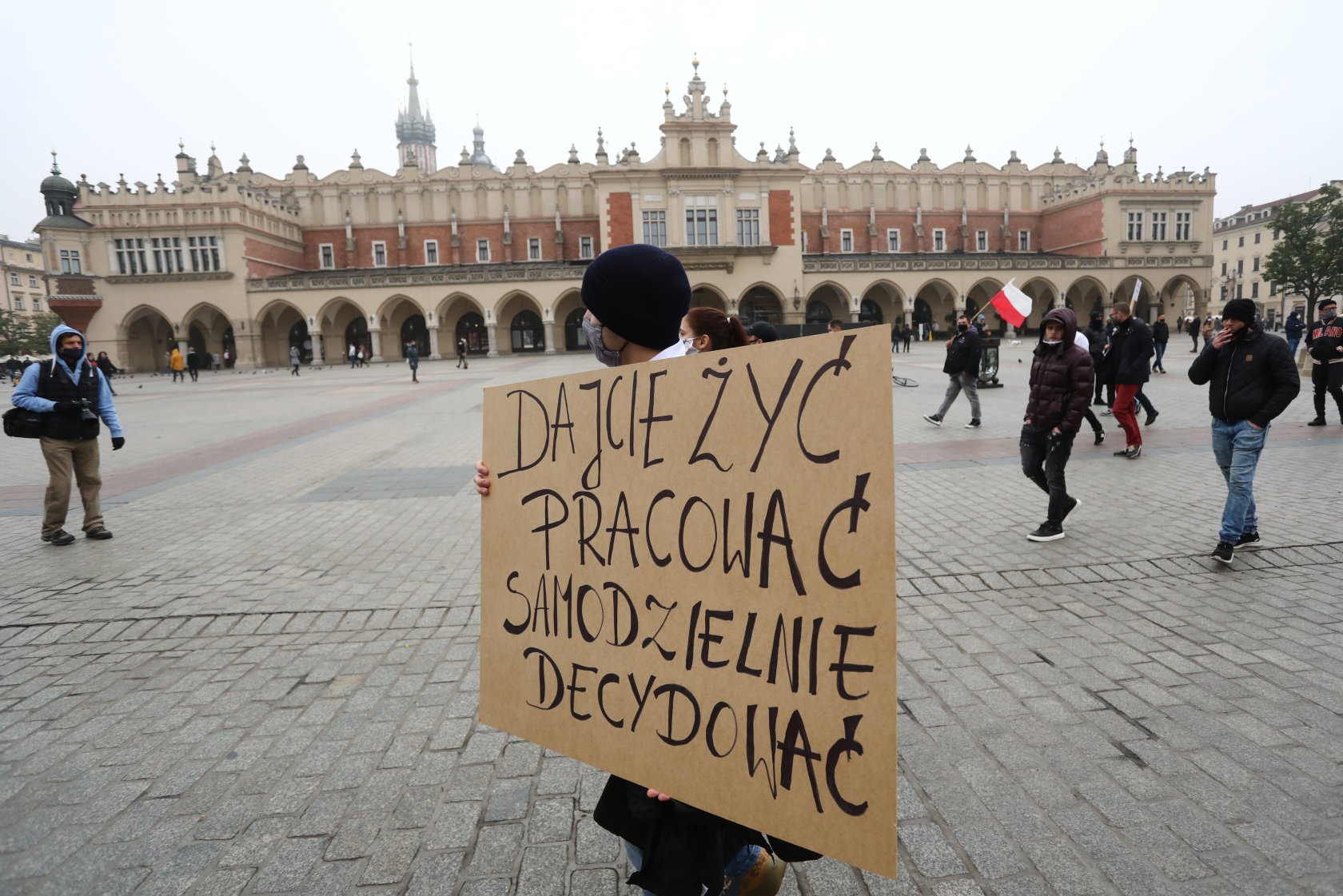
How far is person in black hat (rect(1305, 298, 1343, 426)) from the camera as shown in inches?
373

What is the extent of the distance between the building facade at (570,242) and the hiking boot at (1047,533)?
36.0 meters

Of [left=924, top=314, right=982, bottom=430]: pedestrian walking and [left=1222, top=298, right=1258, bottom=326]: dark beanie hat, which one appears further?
[left=924, top=314, right=982, bottom=430]: pedestrian walking

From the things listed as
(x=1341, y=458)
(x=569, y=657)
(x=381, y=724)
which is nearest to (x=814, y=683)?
(x=569, y=657)

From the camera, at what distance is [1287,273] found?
39.1 metres

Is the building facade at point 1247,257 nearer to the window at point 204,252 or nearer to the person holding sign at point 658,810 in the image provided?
the window at point 204,252

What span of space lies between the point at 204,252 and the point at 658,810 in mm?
48376

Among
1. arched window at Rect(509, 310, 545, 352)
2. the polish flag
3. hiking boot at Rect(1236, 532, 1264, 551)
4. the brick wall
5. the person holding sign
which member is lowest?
hiking boot at Rect(1236, 532, 1264, 551)

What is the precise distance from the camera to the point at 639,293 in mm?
1957

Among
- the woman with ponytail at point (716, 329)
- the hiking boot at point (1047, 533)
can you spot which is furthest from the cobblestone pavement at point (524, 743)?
the woman with ponytail at point (716, 329)

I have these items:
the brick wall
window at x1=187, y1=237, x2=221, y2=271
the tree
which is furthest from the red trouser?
window at x1=187, y1=237, x2=221, y2=271

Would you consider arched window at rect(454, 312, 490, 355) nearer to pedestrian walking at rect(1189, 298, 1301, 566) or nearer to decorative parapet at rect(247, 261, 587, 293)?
decorative parapet at rect(247, 261, 587, 293)

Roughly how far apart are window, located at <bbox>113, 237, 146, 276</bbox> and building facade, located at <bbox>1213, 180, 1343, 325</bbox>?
85.7 meters

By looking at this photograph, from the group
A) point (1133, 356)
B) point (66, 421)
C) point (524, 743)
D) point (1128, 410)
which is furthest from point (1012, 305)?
point (66, 421)

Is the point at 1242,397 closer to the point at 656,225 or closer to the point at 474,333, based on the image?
the point at 656,225
